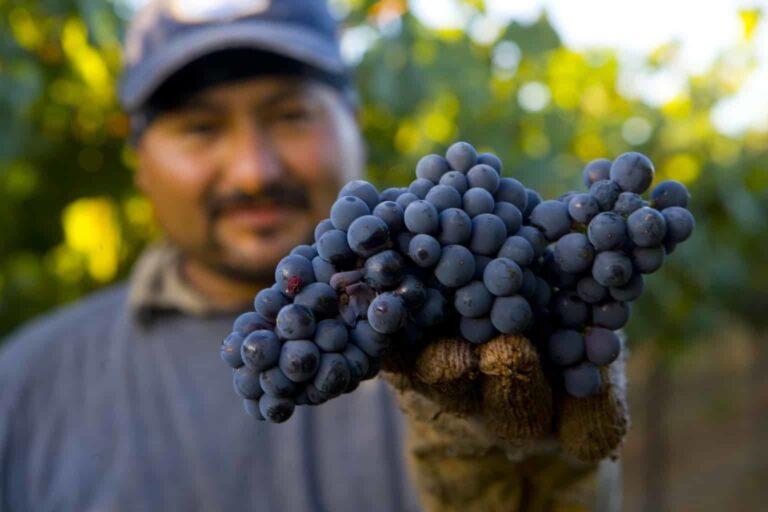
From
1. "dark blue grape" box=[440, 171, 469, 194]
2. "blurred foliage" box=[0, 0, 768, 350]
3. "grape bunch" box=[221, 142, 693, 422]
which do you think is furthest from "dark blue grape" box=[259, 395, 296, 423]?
"blurred foliage" box=[0, 0, 768, 350]

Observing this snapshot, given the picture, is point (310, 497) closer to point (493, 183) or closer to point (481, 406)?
point (481, 406)

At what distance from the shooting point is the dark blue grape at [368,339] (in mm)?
933

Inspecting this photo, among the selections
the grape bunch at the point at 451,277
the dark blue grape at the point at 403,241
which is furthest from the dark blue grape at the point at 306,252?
the dark blue grape at the point at 403,241

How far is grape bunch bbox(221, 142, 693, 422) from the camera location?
917mm

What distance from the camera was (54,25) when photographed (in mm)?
2951

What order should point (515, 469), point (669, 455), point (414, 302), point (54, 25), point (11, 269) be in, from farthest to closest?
point (669, 455), point (11, 269), point (54, 25), point (515, 469), point (414, 302)

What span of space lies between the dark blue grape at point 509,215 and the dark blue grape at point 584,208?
0.07m

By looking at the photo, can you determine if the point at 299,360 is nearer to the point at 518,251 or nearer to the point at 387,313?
the point at 387,313

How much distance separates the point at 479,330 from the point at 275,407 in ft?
0.83

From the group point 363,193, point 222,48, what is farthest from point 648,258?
point 222,48

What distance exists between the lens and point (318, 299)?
0.92 meters

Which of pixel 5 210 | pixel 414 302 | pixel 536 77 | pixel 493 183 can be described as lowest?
pixel 414 302

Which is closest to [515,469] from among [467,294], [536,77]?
[467,294]

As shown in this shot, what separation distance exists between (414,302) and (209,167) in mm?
1410
